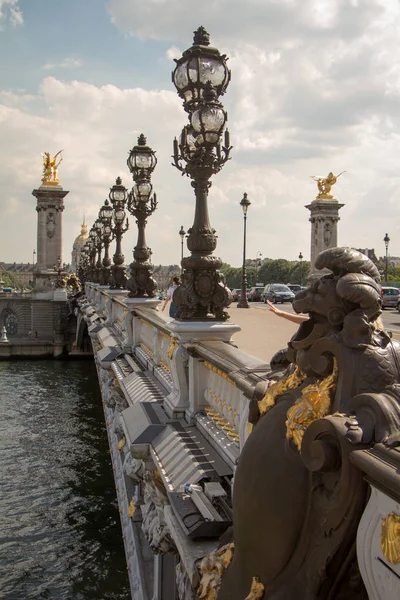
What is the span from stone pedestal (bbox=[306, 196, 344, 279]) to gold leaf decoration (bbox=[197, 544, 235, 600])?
46015 mm

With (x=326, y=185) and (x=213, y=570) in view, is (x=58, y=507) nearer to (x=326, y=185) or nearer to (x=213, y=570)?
(x=213, y=570)

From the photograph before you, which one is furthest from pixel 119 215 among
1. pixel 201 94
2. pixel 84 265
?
pixel 84 265

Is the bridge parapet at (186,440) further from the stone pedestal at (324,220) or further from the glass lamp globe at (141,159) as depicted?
the stone pedestal at (324,220)

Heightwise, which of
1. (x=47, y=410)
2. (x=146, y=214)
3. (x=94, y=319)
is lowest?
(x=47, y=410)

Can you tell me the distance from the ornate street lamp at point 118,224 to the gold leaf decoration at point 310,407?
17668 mm

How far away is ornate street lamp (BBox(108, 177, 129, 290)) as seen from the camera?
20438 mm

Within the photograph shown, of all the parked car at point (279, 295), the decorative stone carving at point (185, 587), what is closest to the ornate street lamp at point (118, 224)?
the decorative stone carving at point (185, 587)

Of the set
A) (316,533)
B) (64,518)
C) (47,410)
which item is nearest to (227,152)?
(316,533)

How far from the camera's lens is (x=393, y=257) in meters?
152

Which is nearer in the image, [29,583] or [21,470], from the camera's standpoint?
[29,583]

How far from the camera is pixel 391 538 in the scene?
90.1 inches

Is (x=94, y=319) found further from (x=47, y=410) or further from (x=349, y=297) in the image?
(x=349, y=297)

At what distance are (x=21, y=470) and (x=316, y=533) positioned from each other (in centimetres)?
1846

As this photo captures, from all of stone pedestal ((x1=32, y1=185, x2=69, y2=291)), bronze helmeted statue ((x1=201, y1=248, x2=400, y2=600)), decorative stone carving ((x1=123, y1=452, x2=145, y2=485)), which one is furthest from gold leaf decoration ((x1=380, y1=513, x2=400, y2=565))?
stone pedestal ((x1=32, y1=185, x2=69, y2=291))
